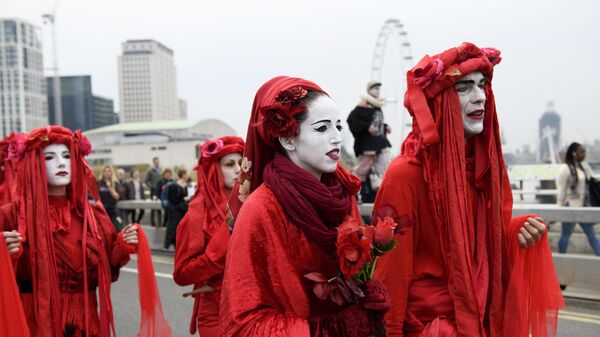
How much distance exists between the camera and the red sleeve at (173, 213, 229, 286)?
4289mm

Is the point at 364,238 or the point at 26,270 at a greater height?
the point at 364,238

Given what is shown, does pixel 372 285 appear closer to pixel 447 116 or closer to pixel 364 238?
pixel 364 238

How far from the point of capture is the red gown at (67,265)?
400 cm

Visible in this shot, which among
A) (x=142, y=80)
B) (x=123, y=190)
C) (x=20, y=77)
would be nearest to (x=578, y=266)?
(x=123, y=190)

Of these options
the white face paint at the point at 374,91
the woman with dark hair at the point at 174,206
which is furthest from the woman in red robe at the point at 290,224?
the woman with dark hair at the point at 174,206

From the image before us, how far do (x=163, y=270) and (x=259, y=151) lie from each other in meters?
7.75

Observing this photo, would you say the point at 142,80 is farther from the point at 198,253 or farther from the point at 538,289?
the point at 538,289

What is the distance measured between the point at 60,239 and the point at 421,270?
7.94 ft

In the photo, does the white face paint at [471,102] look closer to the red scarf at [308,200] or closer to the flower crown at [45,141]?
the red scarf at [308,200]

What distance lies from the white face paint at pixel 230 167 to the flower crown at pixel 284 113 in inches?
96.1

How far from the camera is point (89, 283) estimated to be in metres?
4.16

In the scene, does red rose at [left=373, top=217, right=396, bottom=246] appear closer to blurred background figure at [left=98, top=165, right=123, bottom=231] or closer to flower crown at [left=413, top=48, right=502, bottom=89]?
flower crown at [left=413, top=48, right=502, bottom=89]

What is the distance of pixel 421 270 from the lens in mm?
2883

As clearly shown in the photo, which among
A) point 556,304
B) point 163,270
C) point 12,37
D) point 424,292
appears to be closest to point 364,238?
point 424,292
